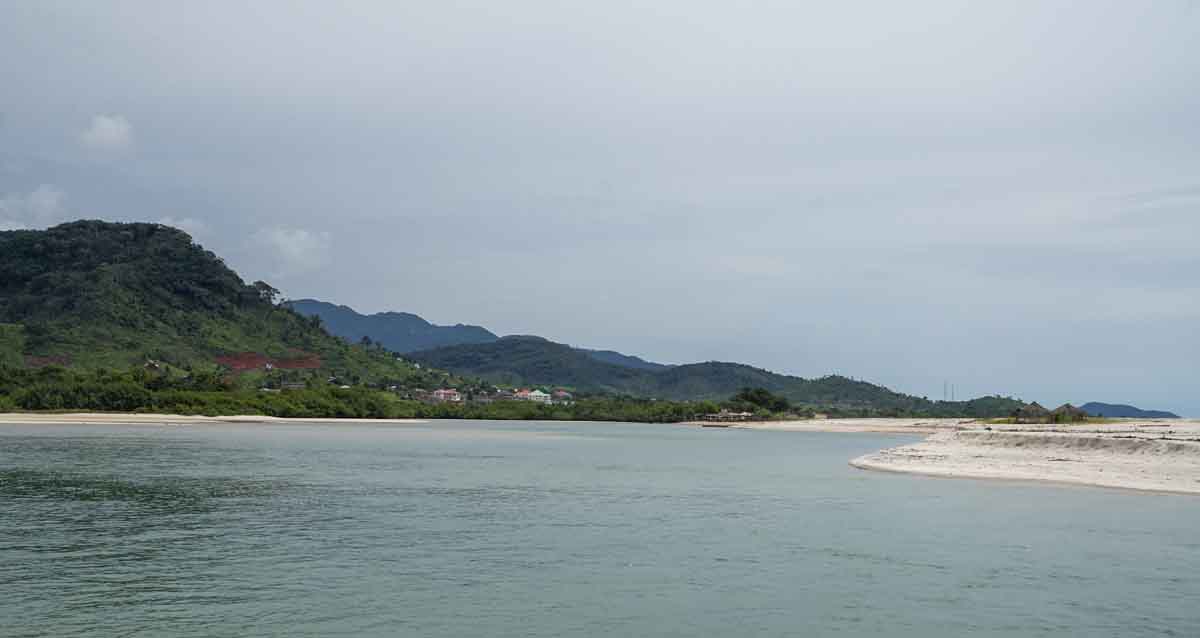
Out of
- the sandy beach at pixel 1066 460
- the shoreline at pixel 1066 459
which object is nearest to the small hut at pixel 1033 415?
the shoreline at pixel 1066 459

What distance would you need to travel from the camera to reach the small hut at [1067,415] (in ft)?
384

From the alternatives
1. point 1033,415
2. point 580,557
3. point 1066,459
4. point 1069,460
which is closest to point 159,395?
point 1033,415

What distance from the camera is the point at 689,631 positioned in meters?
20.3

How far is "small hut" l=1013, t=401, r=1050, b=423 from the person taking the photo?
118375mm

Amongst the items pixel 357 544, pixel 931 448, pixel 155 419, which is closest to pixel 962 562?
pixel 357 544

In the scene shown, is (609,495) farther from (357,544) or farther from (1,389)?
(1,389)

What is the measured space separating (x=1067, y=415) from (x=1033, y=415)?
407 cm

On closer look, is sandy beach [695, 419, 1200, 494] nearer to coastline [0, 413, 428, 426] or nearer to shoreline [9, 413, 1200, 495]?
shoreline [9, 413, 1200, 495]

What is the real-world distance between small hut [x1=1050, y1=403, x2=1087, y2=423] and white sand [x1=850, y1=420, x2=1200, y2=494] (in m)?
40.9

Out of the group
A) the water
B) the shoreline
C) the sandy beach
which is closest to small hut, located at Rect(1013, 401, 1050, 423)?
the shoreline

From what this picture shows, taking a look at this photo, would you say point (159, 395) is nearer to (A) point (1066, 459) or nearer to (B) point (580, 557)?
(A) point (1066, 459)

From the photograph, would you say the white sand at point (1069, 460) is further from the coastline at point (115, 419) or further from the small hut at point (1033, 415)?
the coastline at point (115, 419)

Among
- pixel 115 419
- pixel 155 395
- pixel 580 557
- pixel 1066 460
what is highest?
pixel 155 395

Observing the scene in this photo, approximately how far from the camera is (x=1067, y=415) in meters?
119
